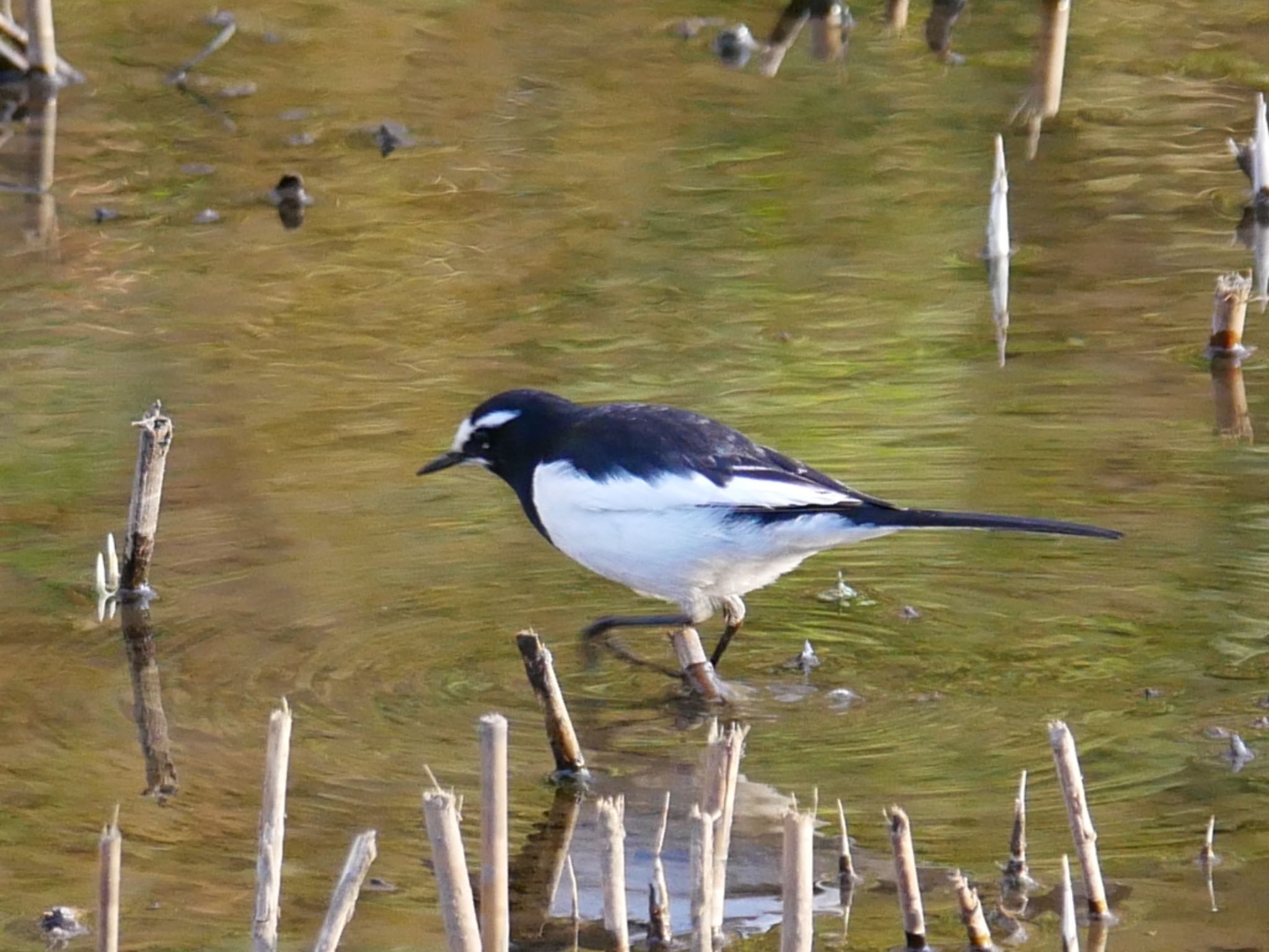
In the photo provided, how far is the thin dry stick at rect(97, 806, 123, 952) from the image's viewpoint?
3.86m

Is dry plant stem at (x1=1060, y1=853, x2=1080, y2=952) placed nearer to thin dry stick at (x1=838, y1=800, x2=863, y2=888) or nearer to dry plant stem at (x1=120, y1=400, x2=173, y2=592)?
thin dry stick at (x1=838, y1=800, x2=863, y2=888)

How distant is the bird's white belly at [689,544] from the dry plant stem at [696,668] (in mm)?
126

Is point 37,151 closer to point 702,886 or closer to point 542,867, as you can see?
point 542,867

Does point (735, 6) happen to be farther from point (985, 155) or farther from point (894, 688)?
point (894, 688)

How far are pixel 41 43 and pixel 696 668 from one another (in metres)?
8.01

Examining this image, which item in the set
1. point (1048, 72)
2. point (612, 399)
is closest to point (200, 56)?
point (1048, 72)

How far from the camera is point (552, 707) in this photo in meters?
5.77

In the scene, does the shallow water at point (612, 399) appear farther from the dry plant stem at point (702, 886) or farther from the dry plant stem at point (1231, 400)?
the dry plant stem at point (702, 886)

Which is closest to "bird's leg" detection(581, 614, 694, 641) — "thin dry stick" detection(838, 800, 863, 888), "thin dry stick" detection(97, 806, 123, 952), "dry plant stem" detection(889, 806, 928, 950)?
"thin dry stick" detection(838, 800, 863, 888)

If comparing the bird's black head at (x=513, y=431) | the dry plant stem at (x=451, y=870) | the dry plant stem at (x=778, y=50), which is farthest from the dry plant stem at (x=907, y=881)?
the dry plant stem at (x=778, y=50)

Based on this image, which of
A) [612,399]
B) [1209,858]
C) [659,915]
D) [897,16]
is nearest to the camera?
[659,915]

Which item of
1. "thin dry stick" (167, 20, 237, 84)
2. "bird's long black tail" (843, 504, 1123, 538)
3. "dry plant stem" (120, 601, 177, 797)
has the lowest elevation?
"dry plant stem" (120, 601, 177, 797)

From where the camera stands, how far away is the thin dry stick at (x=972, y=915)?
444 cm

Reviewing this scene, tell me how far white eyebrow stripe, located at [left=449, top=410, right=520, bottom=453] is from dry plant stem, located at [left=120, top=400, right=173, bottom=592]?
88 centimetres
